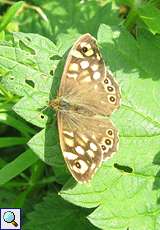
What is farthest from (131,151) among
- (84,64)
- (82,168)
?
(84,64)

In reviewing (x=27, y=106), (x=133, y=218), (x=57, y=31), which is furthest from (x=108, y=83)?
(x=57, y=31)

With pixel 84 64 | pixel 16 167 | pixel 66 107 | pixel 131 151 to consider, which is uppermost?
pixel 84 64

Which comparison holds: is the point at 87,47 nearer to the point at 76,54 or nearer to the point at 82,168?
the point at 76,54

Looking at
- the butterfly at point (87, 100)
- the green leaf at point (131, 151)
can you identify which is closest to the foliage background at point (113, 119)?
the green leaf at point (131, 151)

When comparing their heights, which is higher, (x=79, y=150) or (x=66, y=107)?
(x=66, y=107)

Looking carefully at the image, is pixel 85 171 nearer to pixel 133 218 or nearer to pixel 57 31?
pixel 133 218

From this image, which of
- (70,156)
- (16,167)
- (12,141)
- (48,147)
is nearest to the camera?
(70,156)

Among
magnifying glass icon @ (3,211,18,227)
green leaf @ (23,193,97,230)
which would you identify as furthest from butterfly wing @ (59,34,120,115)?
magnifying glass icon @ (3,211,18,227)
